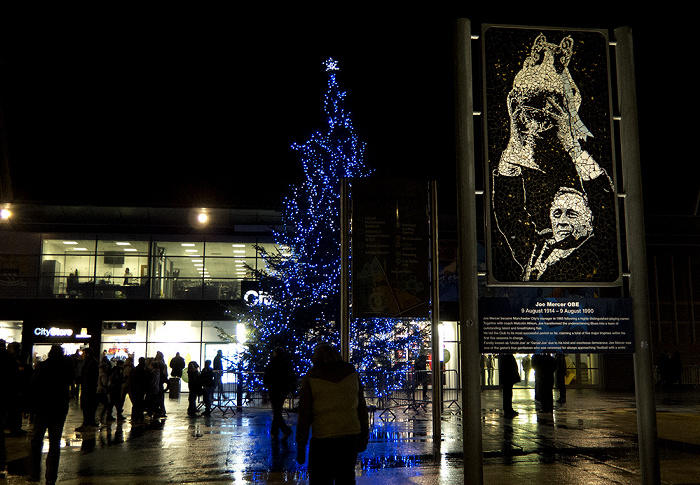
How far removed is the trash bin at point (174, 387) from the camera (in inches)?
Result: 1032

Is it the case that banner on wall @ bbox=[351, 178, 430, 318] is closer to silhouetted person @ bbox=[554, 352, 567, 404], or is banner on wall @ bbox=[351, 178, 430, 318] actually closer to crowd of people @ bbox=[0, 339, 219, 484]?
crowd of people @ bbox=[0, 339, 219, 484]

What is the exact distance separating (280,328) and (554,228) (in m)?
13.5

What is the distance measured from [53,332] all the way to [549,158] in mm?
28921

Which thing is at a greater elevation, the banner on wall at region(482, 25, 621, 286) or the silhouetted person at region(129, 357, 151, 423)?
the banner on wall at region(482, 25, 621, 286)

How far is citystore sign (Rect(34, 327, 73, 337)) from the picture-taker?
30.1 meters

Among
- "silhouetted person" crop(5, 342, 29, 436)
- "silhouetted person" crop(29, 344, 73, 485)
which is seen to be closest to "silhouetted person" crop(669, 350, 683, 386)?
"silhouetted person" crop(5, 342, 29, 436)

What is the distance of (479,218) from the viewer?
31.5 meters

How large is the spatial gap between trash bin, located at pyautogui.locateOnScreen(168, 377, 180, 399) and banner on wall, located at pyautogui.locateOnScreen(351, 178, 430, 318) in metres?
16.7

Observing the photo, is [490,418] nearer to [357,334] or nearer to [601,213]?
[357,334]

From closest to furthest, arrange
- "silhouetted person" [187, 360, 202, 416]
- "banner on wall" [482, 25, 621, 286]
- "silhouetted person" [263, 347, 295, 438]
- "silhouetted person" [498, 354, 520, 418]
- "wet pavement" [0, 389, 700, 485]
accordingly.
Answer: "banner on wall" [482, 25, 621, 286], "wet pavement" [0, 389, 700, 485], "silhouetted person" [263, 347, 295, 438], "silhouetted person" [498, 354, 520, 418], "silhouetted person" [187, 360, 202, 416]

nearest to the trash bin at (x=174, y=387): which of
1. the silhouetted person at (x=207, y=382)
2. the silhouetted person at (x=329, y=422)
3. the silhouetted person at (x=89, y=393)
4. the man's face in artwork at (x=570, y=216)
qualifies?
the silhouetted person at (x=207, y=382)

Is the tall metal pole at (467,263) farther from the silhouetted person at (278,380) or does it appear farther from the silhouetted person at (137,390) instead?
the silhouetted person at (137,390)

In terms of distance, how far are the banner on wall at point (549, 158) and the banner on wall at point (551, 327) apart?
22 cm

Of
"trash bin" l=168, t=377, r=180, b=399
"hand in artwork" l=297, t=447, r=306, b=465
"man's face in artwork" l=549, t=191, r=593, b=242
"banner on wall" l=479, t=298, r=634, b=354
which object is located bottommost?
"trash bin" l=168, t=377, r=180, b=399
